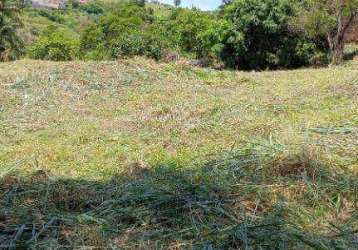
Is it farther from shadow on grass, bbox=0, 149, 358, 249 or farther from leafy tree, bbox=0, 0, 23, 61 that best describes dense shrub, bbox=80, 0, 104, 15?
shadow on grass, bbox=0, 149, 358, 249

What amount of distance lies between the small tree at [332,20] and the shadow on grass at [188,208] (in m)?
12.5

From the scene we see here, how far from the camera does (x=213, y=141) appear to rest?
17.3 feet

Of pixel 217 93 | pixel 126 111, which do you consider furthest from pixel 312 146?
pixel 217 93

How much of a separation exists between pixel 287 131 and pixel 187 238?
7.68ft

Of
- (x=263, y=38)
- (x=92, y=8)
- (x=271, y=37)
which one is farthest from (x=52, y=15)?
(x=271, y=37)

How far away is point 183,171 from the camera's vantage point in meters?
4.22

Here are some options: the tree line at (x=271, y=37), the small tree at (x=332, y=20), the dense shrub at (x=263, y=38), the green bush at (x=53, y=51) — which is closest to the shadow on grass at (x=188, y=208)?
the small tree at (x=332, y=20)

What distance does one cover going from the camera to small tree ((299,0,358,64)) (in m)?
15.6

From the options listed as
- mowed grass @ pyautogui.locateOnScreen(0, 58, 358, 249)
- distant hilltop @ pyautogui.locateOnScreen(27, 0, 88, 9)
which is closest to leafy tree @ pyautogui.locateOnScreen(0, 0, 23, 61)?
mowed grass @ pyautogui.locateOnScreen(0, 58, 358, 249)

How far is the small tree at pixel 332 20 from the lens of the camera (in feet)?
51.3

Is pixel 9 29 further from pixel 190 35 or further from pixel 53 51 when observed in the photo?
pixel 190 35

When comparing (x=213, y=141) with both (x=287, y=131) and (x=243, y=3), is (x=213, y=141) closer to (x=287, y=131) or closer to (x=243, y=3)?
(x=287, y=131)

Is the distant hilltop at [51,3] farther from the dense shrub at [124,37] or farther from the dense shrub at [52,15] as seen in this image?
the dense shrub at [124,37]

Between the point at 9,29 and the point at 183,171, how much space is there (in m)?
22.6
